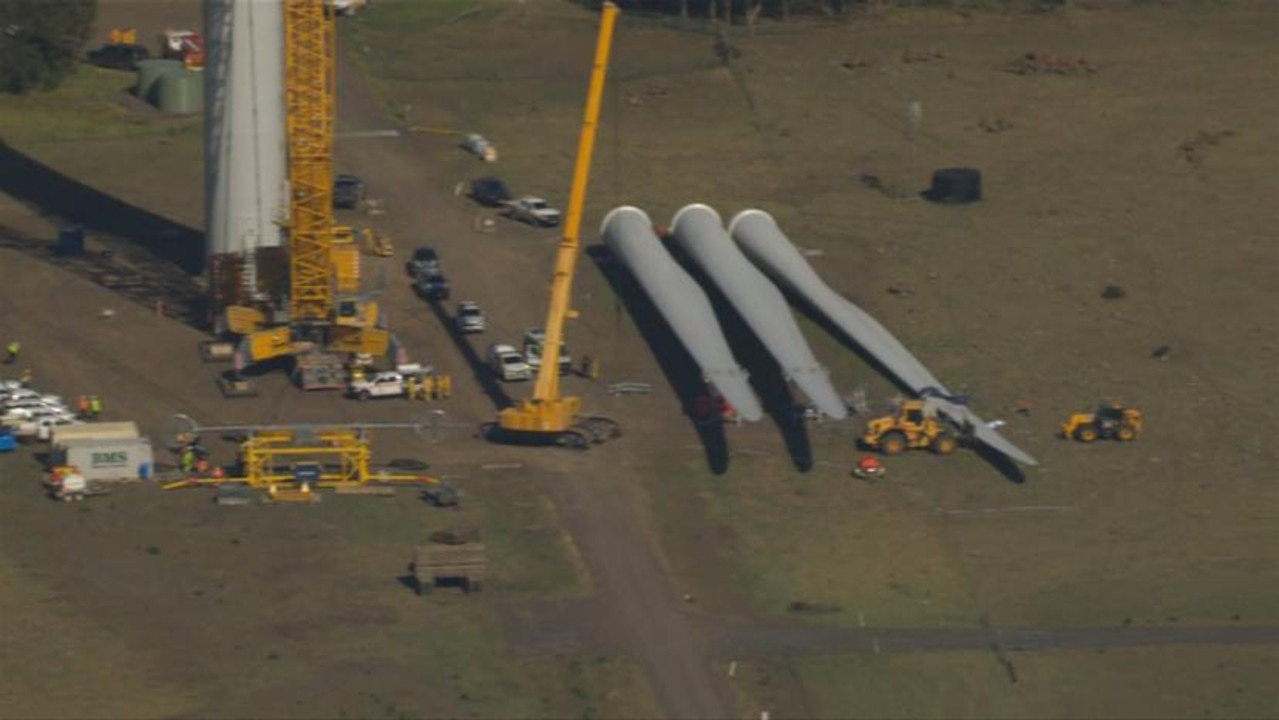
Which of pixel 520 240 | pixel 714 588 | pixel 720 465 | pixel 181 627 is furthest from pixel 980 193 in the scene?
pixel 181 627

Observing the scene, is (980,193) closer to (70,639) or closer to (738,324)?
(738,324)

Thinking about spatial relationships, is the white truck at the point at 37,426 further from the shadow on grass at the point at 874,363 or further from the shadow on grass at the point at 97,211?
the shadow on grass at the point at 874,363

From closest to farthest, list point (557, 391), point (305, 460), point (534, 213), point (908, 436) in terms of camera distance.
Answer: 1. point (305, 460)
2. point (908, 436)
3. point (557, 391)
4. point (534, 213)

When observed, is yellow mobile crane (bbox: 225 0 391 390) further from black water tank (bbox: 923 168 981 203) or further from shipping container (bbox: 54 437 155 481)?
black water tank (bbox: 923 168 981 203)

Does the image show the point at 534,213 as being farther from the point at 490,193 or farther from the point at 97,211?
the point at 97,211

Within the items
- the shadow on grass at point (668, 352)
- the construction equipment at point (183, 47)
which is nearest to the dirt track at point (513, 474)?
the shadow on grass at point (668, 352)

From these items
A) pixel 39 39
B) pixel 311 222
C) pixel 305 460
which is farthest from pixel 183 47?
pixel 305 460
